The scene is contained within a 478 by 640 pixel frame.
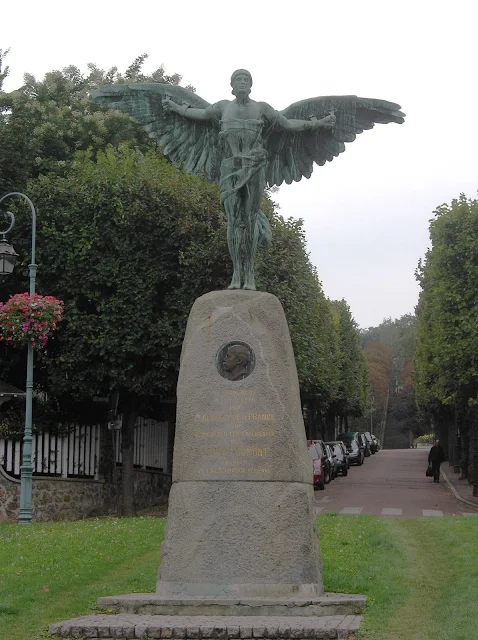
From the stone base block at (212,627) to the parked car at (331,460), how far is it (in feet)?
104

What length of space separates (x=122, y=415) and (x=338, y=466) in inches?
792

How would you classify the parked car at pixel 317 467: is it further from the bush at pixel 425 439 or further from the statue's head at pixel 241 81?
the bush at pixel 425 439

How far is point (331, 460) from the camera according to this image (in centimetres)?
4244

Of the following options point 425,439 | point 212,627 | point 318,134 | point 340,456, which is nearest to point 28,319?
point 318,134

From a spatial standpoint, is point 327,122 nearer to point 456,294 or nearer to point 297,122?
point 297,122

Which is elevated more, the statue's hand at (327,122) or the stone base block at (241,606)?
the statue's hand at (327,122)

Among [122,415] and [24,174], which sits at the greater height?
[24,174]

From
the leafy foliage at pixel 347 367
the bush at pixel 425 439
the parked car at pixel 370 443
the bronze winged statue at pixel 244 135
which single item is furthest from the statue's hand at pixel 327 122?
the bush at pixel 425 439

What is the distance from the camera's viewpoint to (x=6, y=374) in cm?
2711

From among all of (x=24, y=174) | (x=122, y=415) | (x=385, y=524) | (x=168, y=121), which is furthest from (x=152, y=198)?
(x=168, y=121)

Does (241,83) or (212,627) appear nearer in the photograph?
(212,627)

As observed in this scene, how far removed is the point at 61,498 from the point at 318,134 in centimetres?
1565

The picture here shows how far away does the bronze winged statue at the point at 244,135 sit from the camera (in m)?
11.7

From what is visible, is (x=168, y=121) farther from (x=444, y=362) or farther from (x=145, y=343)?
(x=444, y=362)
